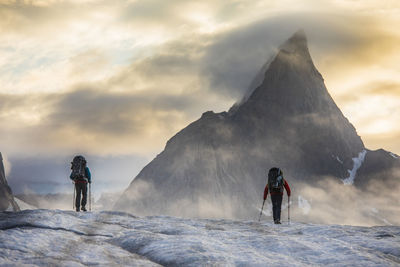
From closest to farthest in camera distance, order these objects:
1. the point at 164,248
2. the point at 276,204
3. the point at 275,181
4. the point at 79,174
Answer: the point at 164,248, the point at 276,204, the point at 275,181, the point at 79,174

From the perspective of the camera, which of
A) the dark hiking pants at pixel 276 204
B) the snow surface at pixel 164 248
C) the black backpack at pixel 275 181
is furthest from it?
the black backpack at pixel 275 181

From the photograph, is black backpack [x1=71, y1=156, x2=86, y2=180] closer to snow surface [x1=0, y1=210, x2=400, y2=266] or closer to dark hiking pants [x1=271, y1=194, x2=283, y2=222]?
snow surface [x1=0, y1=210, x2=400, y2=266]

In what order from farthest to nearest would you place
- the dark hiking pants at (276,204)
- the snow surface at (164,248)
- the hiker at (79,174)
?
the hiker at (79,174) → the dark hiking pants at (276,204) → the snow surface at (164,248)

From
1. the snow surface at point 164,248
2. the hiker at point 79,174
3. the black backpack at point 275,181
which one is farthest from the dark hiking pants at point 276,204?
the hiker at point 79,174

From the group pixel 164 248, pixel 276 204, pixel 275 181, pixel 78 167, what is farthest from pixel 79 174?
pixel 164 248

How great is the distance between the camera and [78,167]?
31.9 metres

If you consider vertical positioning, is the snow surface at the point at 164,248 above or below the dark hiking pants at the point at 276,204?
below

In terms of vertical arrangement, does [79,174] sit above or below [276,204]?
above

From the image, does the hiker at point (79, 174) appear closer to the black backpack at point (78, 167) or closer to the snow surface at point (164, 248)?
the black backpack at point (78, 167)

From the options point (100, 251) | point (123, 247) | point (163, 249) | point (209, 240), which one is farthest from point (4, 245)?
point (209, 240)

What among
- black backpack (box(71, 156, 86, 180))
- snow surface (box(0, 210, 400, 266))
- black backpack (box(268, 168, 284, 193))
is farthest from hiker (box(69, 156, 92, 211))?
black backpack (box(268, 168, 284, 193))

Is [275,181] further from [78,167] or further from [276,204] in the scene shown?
[78,167]

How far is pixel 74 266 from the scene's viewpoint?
41.9 ft

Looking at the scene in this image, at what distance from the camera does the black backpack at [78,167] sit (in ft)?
105
